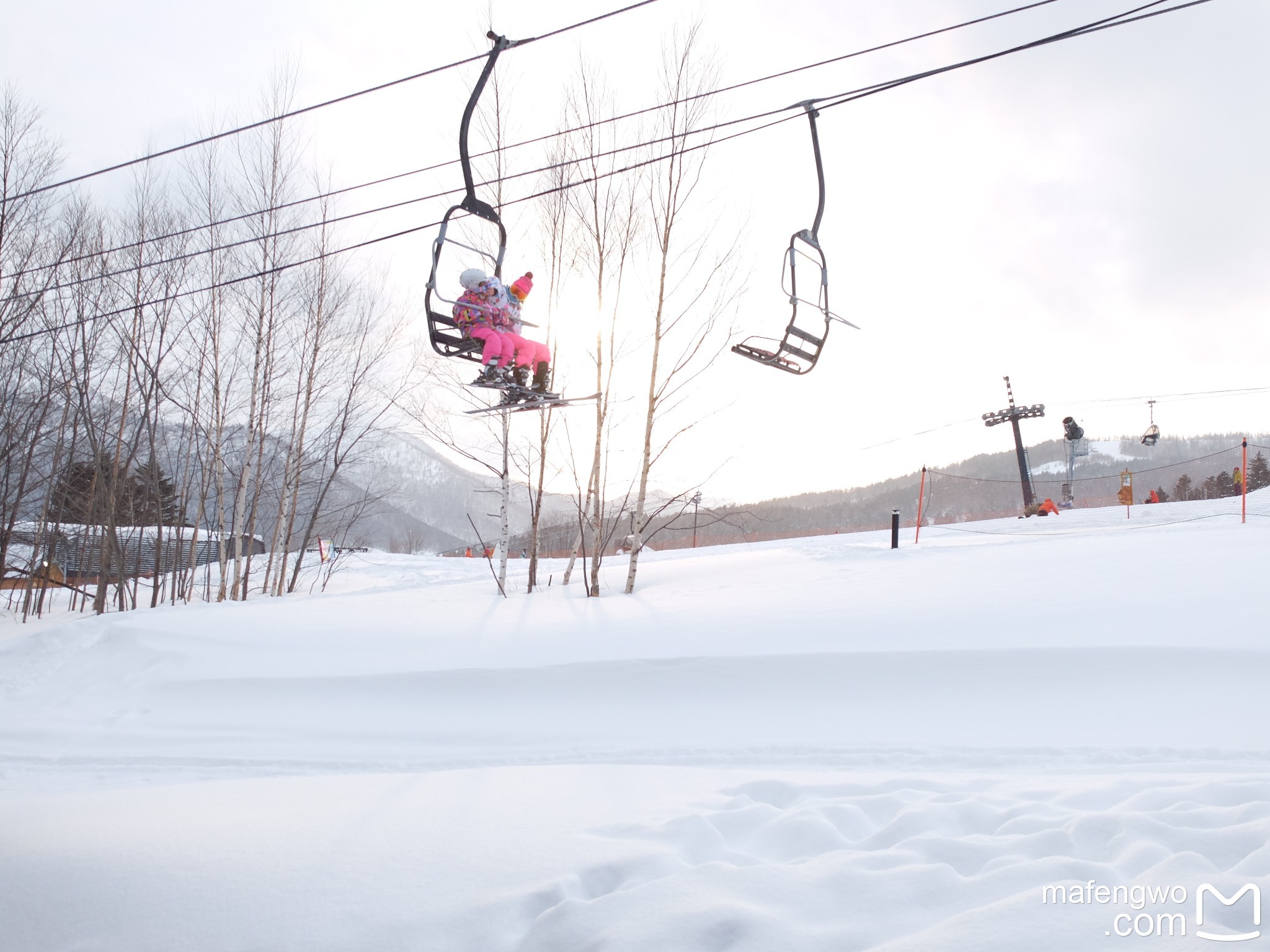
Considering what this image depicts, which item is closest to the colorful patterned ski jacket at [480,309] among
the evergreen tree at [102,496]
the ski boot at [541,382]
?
the ski boot at [541,382]

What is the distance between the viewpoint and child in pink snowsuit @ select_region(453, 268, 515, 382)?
21.1 feet

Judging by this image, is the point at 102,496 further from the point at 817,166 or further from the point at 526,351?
the point at 817,166

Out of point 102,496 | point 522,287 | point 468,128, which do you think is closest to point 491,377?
point 522,287

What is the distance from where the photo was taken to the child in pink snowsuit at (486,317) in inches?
254

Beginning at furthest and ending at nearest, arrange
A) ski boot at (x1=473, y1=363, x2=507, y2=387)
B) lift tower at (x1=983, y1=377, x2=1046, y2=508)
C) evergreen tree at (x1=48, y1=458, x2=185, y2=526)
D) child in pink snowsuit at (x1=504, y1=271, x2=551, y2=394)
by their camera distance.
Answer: lift tower at (x1=983, y1=377, x2=1046, y2=508) → evergreen tree at (x1=48, y1=458, x2=185, y2=526) → child in pink snowsuit at (x1=504, y1=271, x2=551, y2=394) → ski boot at (x1=473, y1=363, x2=507, y2=387)

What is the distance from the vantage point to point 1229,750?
16.3ft
